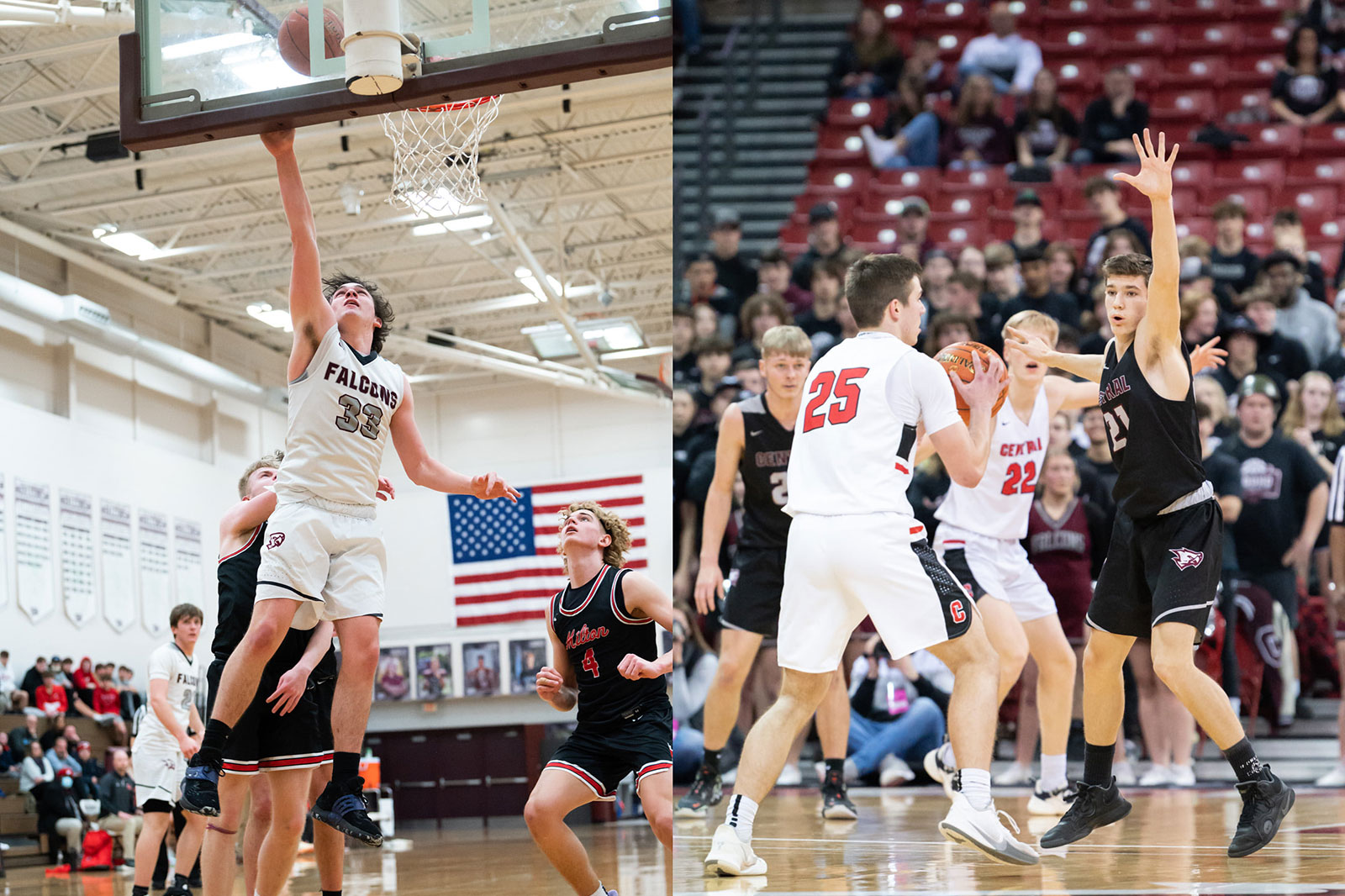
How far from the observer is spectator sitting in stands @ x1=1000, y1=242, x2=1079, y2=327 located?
1013 cm

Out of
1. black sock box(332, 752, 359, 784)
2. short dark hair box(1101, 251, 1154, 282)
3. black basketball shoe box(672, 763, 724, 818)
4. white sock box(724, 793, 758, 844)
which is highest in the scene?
short dark hair box(1101, 251, 1154, 282)

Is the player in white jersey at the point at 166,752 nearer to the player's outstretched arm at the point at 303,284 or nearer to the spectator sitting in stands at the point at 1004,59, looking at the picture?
the player's outstretched arm at the point at 303,284

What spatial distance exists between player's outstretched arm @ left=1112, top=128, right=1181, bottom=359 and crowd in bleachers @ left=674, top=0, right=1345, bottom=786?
9.96ft

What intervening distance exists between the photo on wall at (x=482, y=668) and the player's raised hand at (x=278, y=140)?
18419 mm

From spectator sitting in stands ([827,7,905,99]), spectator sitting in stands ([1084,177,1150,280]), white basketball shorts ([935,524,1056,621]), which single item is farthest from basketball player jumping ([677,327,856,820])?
spectator sitting in stands ([827,7,905,99])

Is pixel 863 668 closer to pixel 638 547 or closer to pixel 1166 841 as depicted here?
pixel 1166 841

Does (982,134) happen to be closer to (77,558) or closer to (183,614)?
(183,614)

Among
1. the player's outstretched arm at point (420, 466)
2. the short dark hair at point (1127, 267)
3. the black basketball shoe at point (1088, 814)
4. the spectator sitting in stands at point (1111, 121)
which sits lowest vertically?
the black basketball shoe at point (1088, 814)

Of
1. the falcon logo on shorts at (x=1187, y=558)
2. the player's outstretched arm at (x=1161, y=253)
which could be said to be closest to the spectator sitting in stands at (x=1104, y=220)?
the player's outstretched arm at (x=1161, y=253)

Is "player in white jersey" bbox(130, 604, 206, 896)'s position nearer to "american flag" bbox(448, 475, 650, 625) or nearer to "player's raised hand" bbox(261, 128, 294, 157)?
"player's raised hand" bbox(261, 128, 294, 157)

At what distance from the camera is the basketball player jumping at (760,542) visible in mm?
6004

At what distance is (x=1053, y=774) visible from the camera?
5711 mm

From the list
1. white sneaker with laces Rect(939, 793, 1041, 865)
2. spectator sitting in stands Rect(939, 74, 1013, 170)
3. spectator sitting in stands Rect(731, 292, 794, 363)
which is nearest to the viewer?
white sneaker with laces Rect(939, 793, 1041, 865)

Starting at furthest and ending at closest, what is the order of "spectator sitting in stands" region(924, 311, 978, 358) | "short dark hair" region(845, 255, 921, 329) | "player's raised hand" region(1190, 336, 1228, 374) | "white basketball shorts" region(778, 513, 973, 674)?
"spectator sitting in stands" region(924, 311, 978, 358) → "player's raised hand" region(1190, 336, 1228, 374) → "short dark hair" region(845, 255, 921, 329) → "white basketball shorts" region(778, 513, 973, 674)
